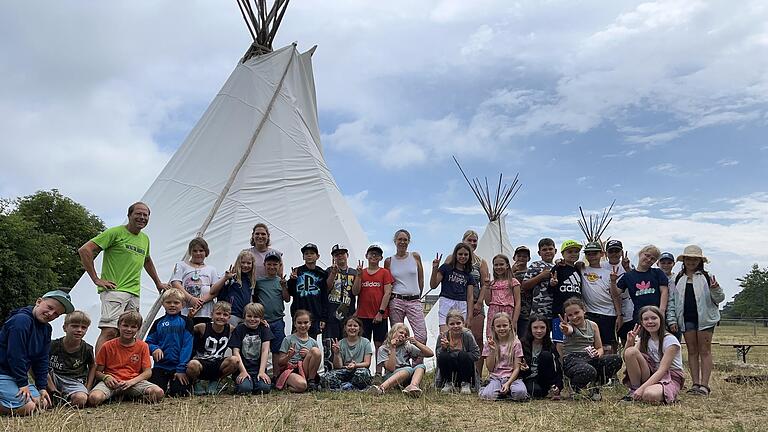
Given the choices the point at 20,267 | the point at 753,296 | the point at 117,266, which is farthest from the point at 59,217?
the point at 753,296

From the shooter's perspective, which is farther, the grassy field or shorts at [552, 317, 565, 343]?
shorts at [552, 317, 565, 343]

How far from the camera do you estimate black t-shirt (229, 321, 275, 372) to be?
464 cm

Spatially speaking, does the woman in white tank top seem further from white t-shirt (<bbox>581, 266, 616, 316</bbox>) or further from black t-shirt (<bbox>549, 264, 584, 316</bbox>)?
white t-shirt (<bbox>581, 266, 616, 316</bbox>)

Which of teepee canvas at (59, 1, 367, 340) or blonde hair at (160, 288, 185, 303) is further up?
teepee canvas at (59, 1, 367, 340)

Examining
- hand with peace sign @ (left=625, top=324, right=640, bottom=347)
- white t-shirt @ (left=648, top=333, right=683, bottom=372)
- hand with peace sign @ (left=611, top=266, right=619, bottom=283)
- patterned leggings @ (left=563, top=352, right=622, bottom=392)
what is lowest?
patterned leggings @ (left=563, top=352, right=622, bottom=392)

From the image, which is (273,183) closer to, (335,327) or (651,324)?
(335,327)

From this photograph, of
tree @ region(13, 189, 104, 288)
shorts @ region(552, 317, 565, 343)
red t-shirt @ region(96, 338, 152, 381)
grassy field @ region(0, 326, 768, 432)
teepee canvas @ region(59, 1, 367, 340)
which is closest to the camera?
grassy field @ region(0, 326, 768, 432)

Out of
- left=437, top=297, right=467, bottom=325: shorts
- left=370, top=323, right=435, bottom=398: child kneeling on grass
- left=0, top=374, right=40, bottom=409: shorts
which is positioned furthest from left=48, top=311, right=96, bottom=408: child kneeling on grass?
left=437, top=297, right=467, bottom=325: shorts

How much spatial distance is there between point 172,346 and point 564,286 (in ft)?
10.5

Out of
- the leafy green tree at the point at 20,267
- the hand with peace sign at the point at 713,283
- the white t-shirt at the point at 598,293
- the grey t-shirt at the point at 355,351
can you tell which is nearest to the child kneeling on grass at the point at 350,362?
the grey t-shirt at the point at 355,351

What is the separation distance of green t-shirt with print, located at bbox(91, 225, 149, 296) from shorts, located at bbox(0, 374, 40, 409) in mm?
1057

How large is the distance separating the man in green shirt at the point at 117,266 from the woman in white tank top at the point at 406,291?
7.10 ft

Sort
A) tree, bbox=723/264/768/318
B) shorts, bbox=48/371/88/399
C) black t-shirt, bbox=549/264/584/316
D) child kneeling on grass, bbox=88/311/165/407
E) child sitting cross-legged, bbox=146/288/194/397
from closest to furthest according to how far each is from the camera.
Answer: shorts, bbox=48/371/88/399, child kneeling on grass, bbox=88/311/165/407, child sitting cross-legged, bbox=146/288/194/397, black t-shirt, bbox=549/264/584/316, tree, bbox=723/264/768/318

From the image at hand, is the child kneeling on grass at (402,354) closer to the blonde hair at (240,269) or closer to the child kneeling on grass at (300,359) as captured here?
the child kneeling on grass at (300,359)
